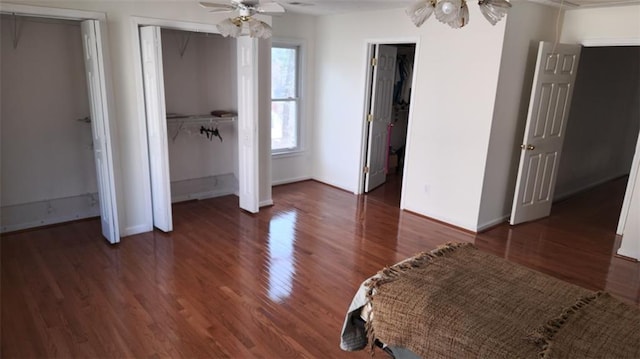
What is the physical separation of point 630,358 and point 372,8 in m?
4.49

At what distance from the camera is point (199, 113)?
17.3 feet

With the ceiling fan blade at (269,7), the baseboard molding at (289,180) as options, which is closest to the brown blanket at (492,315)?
the ceiling fan blade at (269,7)

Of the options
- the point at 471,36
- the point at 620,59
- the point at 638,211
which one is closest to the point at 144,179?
the point at 471,36

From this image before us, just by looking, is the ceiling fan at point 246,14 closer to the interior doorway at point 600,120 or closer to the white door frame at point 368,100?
the white door frame at point 368,100

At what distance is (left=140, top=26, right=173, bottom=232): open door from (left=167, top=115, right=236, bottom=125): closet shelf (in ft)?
2.68

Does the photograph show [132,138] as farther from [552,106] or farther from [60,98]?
[552,106]

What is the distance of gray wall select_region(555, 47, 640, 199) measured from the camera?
5688mm

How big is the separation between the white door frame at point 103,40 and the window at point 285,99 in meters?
2.43

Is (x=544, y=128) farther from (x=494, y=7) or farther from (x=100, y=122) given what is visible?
(x=100, y=122)

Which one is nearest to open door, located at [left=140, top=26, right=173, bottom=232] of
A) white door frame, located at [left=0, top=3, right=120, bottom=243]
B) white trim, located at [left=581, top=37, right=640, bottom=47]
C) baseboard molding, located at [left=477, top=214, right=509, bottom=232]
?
white door frame, located at [left=0, top=3, right=120, bottom=243]

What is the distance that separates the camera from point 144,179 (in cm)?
419

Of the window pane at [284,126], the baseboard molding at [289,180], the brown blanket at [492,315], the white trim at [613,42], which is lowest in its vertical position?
the baseboard molding at [289,180]

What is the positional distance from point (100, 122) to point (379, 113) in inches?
138

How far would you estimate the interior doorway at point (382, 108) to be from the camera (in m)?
5.50
